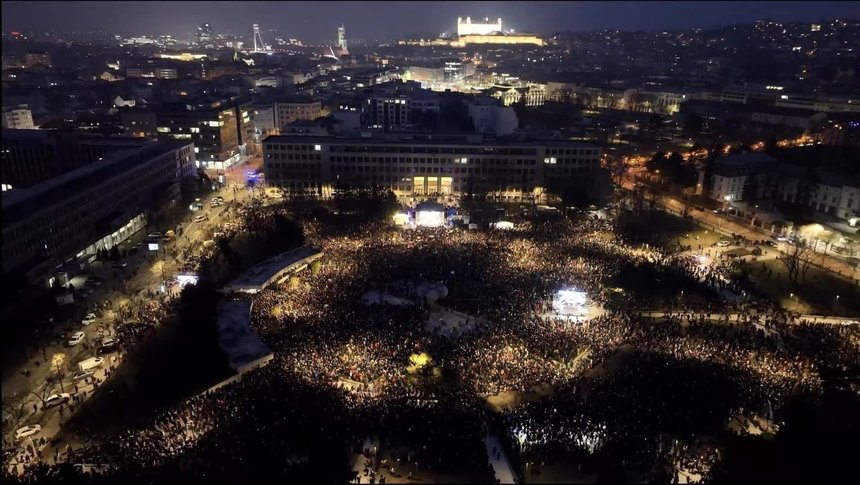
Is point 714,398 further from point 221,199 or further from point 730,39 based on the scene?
point 730,39

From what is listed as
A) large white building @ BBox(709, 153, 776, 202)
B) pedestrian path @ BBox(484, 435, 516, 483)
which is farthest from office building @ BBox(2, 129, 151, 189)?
large white building @ BBox(709, 153, 776, 202)

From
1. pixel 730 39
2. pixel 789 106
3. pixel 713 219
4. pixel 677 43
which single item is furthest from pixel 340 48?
pixel 713 219

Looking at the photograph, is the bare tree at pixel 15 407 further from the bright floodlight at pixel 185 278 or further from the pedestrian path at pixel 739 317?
the pedestrian path at pixel 739 317

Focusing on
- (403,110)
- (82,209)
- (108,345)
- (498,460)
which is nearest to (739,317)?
(498,460)

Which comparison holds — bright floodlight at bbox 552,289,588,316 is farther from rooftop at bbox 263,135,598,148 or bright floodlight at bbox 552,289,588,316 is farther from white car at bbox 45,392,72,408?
rooftop at bbox 263,135,598,148

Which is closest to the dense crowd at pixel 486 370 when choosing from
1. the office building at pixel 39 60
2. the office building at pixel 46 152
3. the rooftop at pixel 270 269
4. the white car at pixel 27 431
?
the rooftop at pixel 270 269

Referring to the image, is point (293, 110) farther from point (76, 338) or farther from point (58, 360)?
point (58, 360)
